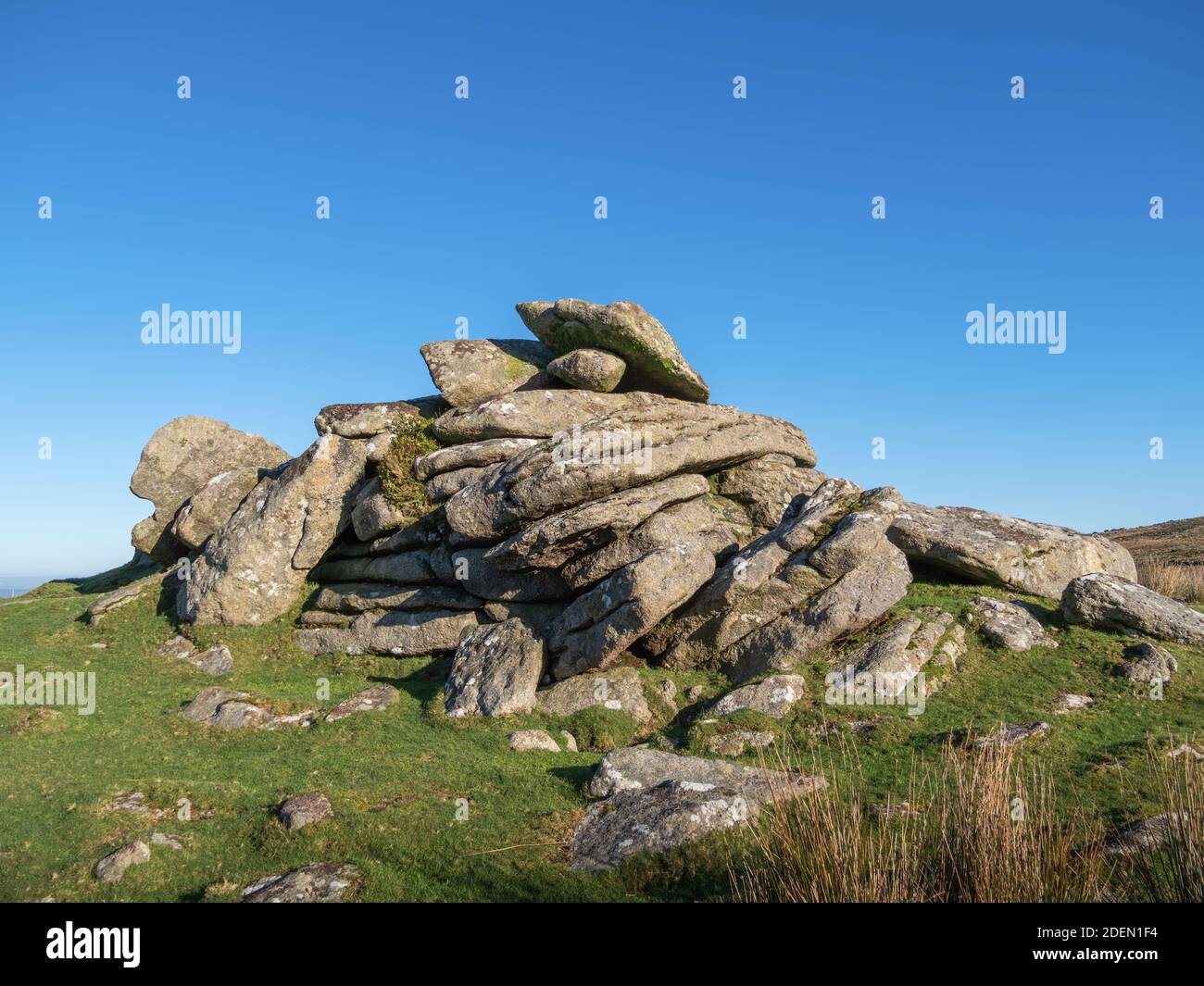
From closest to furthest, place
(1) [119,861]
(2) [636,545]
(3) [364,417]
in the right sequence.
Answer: (1) [119,861] < (2) [636,545] < (3) [364,417]

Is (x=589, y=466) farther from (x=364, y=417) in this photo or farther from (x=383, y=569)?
(x=364, y=417)

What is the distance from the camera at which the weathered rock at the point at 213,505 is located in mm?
30766

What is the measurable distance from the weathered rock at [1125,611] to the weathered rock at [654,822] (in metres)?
13.4

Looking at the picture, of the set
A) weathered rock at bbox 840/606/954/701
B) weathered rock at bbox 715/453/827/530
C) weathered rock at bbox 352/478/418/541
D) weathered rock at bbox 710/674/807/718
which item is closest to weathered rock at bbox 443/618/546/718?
weathered rock at bbox 710/674/807/718

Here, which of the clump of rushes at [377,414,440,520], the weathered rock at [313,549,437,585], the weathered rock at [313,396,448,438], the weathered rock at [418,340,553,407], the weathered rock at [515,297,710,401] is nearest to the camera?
the weathered rock at [313,549,437,585]

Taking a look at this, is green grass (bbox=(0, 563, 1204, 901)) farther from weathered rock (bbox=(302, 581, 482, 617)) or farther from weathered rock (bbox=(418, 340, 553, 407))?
weathered rock (bbox=(418, 340, 553, 407))

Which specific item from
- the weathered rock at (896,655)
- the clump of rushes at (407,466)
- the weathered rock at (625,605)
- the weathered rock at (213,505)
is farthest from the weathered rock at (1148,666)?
the weathered rock at (213,505)

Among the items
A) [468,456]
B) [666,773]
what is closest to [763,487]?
[468,456]

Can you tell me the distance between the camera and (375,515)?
→ 89.3 ft

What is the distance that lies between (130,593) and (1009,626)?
2837 centimetres

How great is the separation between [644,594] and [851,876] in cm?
1226

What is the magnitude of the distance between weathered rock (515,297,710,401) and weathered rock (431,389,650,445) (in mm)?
1259

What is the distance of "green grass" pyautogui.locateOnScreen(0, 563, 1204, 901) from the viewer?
11.8 metres
